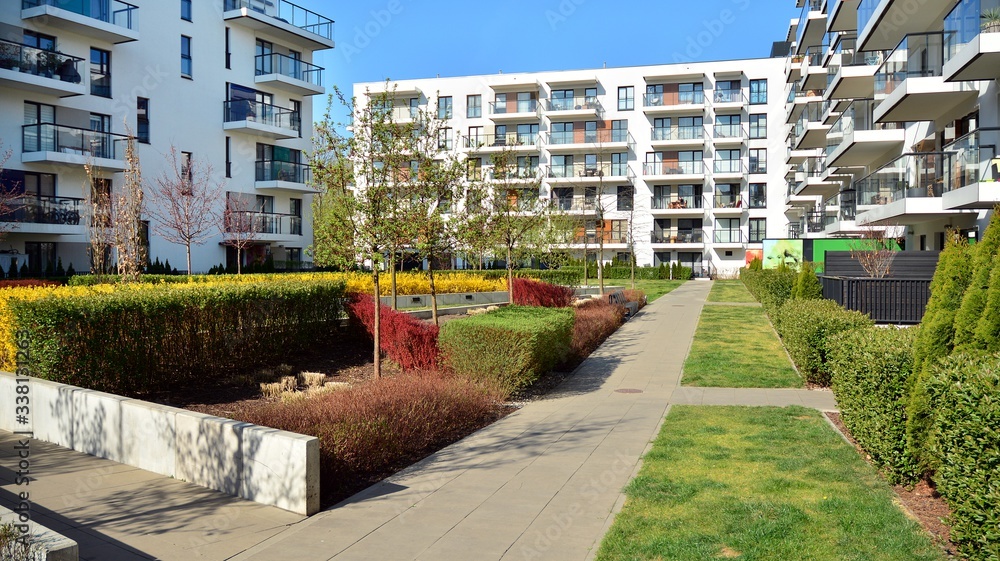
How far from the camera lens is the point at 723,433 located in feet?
27.2

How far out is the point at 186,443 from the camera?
647 cm

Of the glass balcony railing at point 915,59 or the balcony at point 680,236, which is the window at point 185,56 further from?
the balcony at point 680,236

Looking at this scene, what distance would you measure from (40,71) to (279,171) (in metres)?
12.2

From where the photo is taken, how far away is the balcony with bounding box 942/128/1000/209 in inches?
668

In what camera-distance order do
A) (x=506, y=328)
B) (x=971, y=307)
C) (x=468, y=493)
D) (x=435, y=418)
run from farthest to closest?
(x=506, y=328) → (x=435, y=418) → (x=468, y=493) → (x=971, y=307)

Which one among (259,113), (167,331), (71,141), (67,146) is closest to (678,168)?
(259,113)

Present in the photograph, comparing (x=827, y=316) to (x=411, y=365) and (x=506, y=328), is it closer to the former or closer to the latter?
(x=506, y=328)

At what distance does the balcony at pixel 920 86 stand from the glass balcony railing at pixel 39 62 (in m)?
28.6

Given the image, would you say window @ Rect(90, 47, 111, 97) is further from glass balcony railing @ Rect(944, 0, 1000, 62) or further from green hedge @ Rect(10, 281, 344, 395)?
glass balcony railing @ Rect(944, 0, 1000, 62)

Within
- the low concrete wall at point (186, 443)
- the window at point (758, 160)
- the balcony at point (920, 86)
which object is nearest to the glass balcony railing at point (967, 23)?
the balcony at point (920, 86)

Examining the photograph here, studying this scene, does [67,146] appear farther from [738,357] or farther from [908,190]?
[908,190]

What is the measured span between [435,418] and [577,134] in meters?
55.7

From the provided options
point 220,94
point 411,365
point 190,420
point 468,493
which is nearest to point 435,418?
point 468,493

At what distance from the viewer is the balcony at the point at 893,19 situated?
22.0 meters
